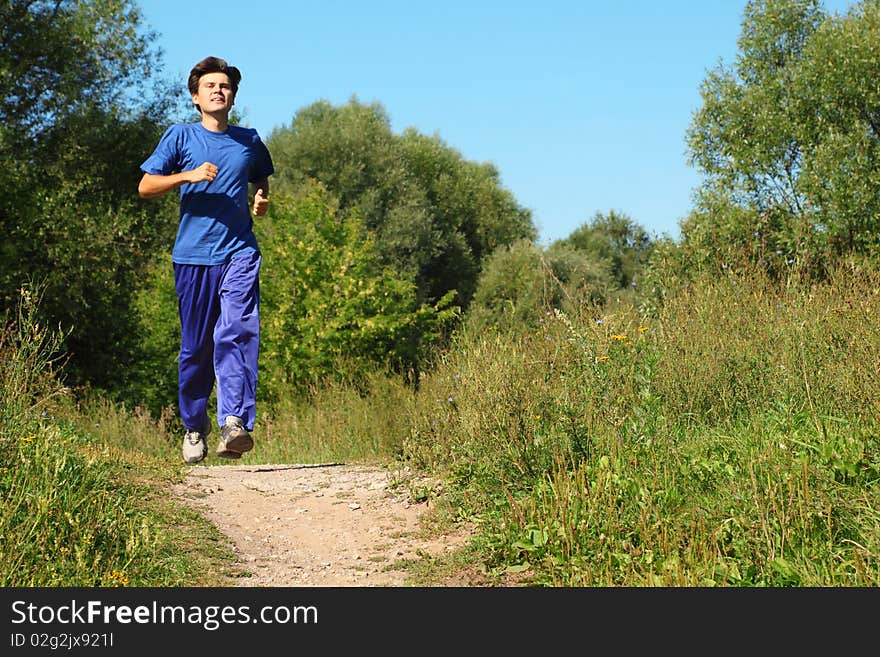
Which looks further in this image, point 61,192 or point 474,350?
point 61,192

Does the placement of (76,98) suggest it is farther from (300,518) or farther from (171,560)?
(171,560)

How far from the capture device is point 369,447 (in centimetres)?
1069

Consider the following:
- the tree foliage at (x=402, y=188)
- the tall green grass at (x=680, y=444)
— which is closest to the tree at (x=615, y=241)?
the tree foliage at (x=402, y=188)

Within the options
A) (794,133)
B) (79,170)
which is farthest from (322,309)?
(794,133)

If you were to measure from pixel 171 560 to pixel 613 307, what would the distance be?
18.2ft

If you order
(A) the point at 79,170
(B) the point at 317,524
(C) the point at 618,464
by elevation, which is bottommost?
(B) the point at 317,524

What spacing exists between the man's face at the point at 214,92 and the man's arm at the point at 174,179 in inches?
18.4

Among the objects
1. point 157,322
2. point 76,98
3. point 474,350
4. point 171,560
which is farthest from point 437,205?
point 171,560

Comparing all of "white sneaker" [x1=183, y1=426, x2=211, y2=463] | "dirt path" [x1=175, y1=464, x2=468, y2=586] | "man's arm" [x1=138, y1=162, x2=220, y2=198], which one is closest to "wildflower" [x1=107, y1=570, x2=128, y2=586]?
"dirt path" [x1=175, y1=464, x2=468, y2=586]

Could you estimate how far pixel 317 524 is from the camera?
7.02 metres

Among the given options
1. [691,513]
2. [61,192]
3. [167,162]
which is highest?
[61,192]

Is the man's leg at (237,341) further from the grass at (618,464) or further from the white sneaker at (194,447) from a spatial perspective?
the grass at (618,464)

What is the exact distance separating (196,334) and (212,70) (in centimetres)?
175

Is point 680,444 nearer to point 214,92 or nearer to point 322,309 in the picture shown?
point 214,92
